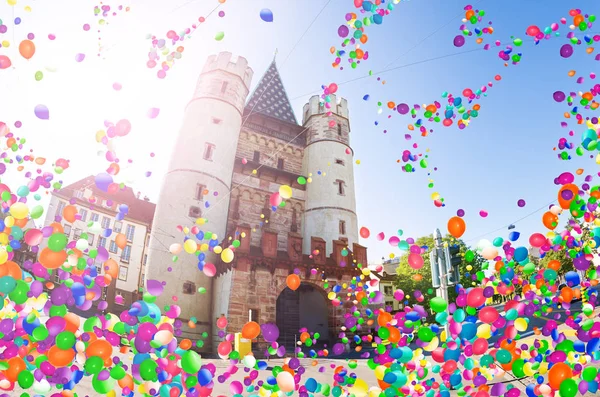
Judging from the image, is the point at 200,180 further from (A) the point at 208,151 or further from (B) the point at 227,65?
(B) the point at 227,65

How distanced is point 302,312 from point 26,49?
1625 centimetres

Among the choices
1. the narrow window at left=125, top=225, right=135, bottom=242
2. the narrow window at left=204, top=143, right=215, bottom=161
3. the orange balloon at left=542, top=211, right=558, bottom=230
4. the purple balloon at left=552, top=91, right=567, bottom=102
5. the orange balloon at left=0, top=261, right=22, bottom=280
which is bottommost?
the orange balloon at left=0, top=261, right=22, bottom=280

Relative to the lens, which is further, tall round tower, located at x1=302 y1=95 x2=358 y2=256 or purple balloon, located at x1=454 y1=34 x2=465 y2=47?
tall round tower, located at x1=302 y1=95 x2=358 y2=256

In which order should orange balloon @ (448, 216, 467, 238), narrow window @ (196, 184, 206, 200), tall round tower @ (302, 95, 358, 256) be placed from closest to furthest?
orange balloon @ (448, 216, 467, 238)
narrow window @ (196, 184, 206, 200)
tall round tower @ (302, 95, 358, 256)

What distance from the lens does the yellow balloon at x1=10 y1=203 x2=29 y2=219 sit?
14.1 ft

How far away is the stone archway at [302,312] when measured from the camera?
16562 millimetres

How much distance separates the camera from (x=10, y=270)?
12.5ft

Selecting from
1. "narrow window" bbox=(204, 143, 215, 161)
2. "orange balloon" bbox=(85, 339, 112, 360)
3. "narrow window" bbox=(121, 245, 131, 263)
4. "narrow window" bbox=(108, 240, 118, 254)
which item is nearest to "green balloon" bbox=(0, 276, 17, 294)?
"orange balloon" bbox=(85, 339, 112, 360)

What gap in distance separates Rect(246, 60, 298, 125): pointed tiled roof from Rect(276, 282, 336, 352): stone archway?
39.2 ft

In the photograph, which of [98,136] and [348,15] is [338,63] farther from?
[98,136]

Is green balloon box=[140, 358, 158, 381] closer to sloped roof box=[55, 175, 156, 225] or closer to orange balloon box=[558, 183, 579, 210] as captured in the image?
orange balloon box=[558, 183, 579, 210]

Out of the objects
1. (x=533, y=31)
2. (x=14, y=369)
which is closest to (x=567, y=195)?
(x=533, y=31)

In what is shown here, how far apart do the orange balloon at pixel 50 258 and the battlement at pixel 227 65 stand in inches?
698

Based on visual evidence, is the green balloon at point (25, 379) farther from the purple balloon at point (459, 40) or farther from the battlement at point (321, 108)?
the battlement at point (321, 108)
